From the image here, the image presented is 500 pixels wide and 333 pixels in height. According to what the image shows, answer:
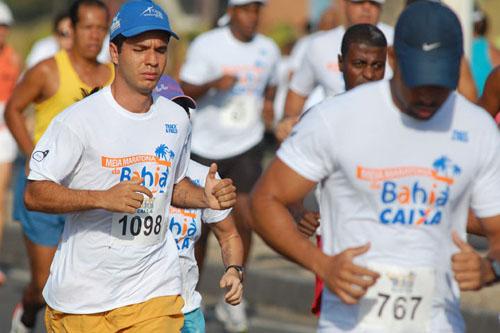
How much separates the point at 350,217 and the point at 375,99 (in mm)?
408

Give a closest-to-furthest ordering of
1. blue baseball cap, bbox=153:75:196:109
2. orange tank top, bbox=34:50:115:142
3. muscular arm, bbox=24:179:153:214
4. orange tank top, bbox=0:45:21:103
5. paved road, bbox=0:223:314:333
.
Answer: muscular arm, bbox=24:179:153:214 < blue baseball cap, bbox=153:75:196:109 < orange tank top, bbox=34:50:115:142 < paved road, bbox=0:223:314:333 < orange tank top, bbox=0:45:21:103

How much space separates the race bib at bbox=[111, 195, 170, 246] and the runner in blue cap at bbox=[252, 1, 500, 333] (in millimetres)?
1234

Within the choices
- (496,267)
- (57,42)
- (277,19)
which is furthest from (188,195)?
(277,19)

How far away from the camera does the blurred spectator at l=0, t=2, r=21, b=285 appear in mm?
11894

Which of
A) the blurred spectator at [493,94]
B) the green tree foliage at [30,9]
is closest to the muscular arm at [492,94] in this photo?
the blurred spectator at [493,94]

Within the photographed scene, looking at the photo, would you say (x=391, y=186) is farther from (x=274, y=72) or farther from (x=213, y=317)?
(x=274, y=72)

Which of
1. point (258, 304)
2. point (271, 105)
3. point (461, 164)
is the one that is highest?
point (461, 164)

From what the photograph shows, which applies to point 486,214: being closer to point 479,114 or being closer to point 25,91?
point 479,114

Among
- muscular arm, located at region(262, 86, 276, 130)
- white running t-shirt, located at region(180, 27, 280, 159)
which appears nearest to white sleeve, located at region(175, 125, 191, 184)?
white running t-shirt, located at region(180, 27, 280, 159)

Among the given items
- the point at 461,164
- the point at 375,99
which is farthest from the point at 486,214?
the point at 375,99

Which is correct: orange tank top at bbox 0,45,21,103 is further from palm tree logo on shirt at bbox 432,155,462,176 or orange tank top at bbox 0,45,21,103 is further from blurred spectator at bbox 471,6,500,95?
palm tree logo on shirt at bbox 432,155,462,176

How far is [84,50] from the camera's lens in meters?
8.98

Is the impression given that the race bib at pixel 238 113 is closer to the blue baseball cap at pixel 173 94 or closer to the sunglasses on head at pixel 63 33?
the sunglasses on head at pixel 63 33

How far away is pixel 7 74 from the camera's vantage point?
12.6 metres
